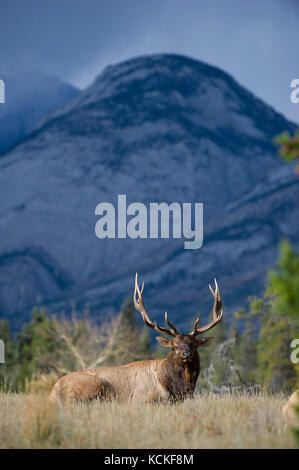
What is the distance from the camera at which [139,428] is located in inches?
308

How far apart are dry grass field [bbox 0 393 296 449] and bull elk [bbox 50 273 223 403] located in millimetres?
1767

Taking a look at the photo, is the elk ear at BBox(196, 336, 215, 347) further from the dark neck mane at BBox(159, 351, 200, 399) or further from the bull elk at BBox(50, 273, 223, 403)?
the dark neck mane at BBox(159, 351, 200, 399)

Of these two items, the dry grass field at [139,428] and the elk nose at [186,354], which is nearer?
the dry grass field at [139,428]

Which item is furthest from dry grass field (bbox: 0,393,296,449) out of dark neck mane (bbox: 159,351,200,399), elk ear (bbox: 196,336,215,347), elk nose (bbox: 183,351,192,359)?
elk ear (bbox: 196,336,215,347)

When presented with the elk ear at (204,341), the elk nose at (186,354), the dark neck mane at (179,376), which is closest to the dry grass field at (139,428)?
the elk nose at (186,354)

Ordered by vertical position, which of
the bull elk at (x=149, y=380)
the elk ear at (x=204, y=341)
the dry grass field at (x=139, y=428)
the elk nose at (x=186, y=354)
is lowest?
the dry grass field at (x=139, y=428)

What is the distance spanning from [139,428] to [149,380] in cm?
345

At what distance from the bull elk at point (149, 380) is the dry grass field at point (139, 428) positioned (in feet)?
5.80

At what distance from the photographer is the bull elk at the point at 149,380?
10773mm

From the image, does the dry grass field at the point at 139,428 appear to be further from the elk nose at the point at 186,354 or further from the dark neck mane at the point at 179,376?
the dark neck mane at the point at 179,376

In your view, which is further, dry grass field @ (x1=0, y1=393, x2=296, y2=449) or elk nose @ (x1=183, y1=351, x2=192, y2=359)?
elk nose @ (x1=183, y1=351, x2=192, y2=359)

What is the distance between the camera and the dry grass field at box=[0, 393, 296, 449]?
712 cm

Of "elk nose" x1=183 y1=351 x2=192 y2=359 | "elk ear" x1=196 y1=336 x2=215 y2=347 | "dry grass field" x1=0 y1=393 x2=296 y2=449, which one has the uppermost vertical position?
"elk ear" x1=196 y1=336 x2=215 y2=347

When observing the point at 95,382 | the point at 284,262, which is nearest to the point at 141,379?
the point at 95,382
